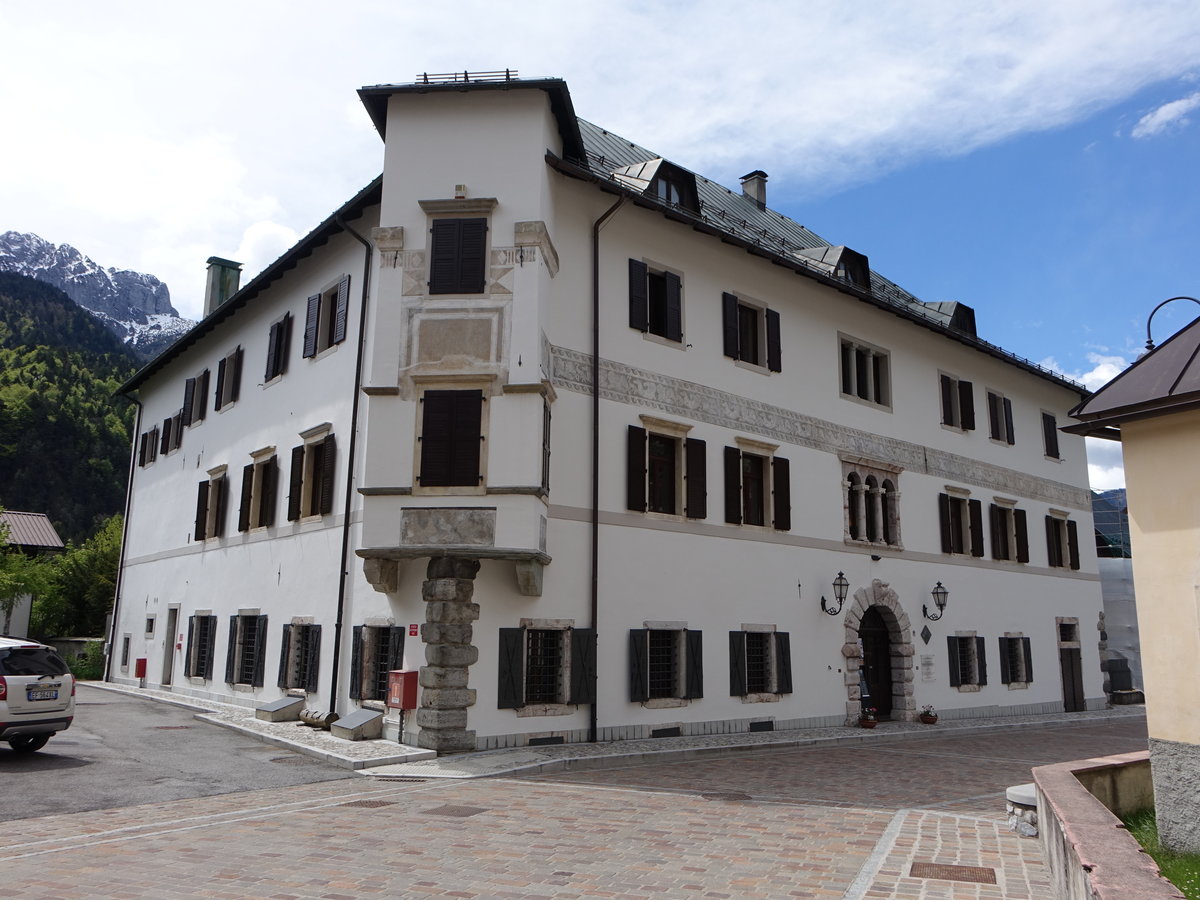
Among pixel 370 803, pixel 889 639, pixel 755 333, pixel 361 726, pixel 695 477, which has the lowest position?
pixel 370 803

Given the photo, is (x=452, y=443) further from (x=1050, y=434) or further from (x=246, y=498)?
(x=1050, y=434)


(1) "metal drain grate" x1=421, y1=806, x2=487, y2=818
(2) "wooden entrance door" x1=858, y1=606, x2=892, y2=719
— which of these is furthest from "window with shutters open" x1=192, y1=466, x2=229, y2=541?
(2) "wooden entrance door" x1=858, y1=606, x2=892, y2=719

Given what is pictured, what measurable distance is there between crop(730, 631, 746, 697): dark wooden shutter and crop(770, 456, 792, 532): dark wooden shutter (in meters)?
2.82

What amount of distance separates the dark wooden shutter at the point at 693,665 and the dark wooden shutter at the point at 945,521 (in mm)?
9709

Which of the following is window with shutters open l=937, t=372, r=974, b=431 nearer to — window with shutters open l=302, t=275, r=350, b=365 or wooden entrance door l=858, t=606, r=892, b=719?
wooden entrance door l=858, t=606, r=892, b=719

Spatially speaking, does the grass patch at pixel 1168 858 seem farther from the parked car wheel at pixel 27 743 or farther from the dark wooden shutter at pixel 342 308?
the dark wooden shutter at pixel 342 308

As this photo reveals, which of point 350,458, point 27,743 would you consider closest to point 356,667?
point 350,458

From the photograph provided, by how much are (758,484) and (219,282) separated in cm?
2244

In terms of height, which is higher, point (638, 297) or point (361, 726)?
point (638, 297)

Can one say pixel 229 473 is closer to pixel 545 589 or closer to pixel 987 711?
pixel 545 589

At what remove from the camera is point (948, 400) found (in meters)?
26.2

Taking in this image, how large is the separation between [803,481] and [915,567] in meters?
4.65

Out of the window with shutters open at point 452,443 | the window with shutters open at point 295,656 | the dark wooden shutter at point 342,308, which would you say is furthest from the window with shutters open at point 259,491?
the window with shutters open at point 452,443

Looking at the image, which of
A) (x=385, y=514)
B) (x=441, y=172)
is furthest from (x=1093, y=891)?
(x=441, y=172)
